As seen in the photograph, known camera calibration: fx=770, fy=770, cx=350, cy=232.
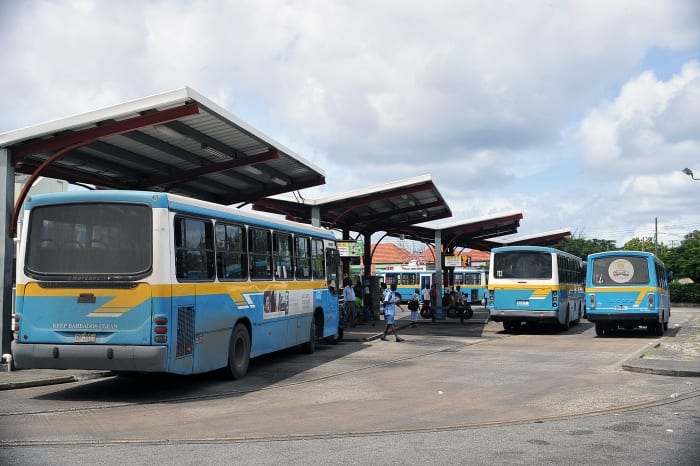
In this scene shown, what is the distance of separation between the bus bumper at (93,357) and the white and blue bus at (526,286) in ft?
57.5

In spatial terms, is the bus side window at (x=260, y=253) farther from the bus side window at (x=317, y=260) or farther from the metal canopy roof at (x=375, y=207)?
the metal canopy roof at (x=375, y=207)

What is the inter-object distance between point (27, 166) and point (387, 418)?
34.5 feet

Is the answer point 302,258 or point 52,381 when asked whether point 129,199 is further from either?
point 302,258

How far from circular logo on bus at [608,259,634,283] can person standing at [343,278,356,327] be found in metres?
8.71

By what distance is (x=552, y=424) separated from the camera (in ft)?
30.1

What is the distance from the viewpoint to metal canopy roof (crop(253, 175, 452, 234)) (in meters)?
25.6

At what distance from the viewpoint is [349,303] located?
27.7 meters

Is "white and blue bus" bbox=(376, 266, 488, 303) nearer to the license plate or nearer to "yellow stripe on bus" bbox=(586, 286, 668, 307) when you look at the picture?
"yellow stripe on bus" bbox=(586, 286, 668, 307)

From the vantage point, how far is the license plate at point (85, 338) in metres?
11.1

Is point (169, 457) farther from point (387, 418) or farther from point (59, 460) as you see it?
point (387, 418)

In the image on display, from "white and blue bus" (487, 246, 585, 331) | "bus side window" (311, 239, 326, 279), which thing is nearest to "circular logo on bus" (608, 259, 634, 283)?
"white and blue bus" (487, 246, 585, 331)

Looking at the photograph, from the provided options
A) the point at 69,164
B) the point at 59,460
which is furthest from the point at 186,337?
the point at 69,164

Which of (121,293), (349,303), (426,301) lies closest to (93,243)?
(121,293)

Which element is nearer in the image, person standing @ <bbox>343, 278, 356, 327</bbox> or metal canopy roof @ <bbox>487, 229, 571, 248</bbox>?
person standing @ <bbox>343, 278, 356, 327</bbox>
